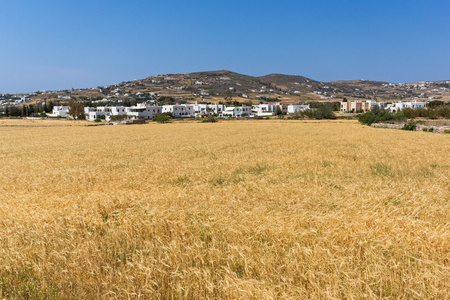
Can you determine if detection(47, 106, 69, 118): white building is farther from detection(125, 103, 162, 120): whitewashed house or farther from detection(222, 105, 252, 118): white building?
detection(222, 105, 252, 118): white building

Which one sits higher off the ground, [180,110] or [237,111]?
[180,110]

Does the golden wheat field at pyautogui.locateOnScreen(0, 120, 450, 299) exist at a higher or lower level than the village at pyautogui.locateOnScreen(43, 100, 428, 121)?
lower

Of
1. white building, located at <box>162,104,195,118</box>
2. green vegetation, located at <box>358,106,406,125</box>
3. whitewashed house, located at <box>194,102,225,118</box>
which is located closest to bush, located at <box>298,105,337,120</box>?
green vegetation, located at <box>358,106,406,125</box>

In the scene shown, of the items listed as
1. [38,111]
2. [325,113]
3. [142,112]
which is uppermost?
[38,111]

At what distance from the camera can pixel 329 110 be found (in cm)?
10162

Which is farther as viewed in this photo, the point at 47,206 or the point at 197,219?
the point at 47,206

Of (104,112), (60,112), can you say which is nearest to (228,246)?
(104,112)

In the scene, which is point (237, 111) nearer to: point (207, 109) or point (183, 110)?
point (207, 109)

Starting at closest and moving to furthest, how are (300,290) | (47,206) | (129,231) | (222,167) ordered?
(300,290)
(129,231)
(47,206)
(222,167)

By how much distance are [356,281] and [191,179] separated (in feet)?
27.6

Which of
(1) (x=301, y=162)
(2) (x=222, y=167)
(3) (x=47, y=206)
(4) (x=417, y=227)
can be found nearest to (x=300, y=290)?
(4) (x=417, y=227)

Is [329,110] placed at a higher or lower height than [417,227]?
higher

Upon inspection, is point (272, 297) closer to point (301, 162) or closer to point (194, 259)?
point (194, 259)

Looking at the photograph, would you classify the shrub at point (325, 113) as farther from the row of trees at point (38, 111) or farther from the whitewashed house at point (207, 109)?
the row of trees at point (38, 111)
